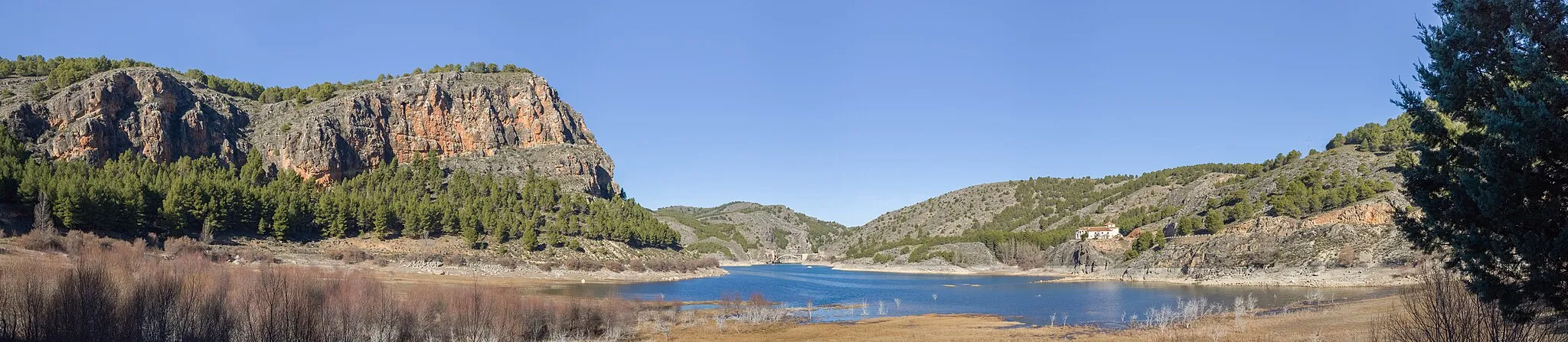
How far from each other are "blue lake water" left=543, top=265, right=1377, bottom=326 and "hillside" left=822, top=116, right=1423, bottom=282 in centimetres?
1255

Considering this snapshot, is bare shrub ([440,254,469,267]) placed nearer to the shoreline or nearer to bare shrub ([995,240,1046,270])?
the shoreline

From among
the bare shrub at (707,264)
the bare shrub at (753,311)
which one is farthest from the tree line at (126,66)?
the bare shrub at (753,311)

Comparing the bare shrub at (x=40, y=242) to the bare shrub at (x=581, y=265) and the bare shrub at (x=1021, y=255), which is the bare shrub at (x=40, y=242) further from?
the bare shrub at (x=1021, y=255)

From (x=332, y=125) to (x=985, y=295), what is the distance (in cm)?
12510

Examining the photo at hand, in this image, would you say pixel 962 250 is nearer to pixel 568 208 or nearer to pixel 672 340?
pixel 568 208

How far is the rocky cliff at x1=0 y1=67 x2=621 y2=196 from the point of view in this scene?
106125mm

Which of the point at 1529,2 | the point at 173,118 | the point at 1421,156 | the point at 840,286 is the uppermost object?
the point at 173,118

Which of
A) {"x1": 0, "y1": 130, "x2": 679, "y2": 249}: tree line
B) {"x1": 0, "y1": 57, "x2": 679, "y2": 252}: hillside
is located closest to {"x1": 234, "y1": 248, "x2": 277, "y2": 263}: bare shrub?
{"x1": 0, "y1": 130, "x2": 679, "y2": 249}: tree line

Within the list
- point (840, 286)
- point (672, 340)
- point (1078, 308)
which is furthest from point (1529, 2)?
point (840, 286)

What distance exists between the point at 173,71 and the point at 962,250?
166952 mm

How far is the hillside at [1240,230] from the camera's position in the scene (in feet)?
290

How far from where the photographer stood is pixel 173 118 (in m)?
122

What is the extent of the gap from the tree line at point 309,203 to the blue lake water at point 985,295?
101ft

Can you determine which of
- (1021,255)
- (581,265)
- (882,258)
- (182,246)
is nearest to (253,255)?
(182,246)
